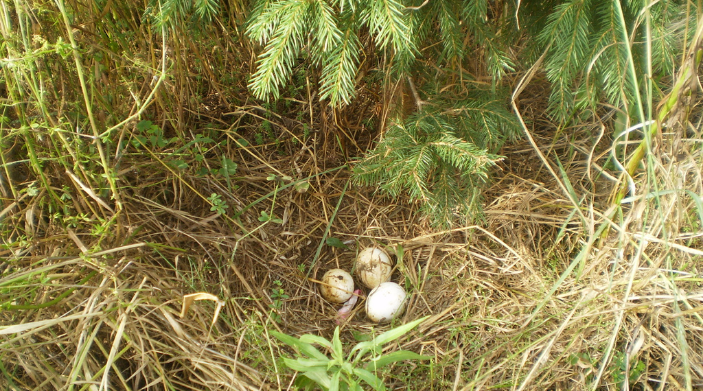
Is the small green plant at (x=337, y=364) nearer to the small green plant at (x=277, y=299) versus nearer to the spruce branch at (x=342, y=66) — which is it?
the small green plant at (x=277, y=299)

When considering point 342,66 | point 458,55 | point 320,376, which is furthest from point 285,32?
point 320,376

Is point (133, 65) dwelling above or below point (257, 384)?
above

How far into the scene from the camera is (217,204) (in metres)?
1.67

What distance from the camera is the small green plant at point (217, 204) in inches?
64.7

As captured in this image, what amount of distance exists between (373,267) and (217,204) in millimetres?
628

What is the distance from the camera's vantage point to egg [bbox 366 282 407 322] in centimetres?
163

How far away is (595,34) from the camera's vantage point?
1.29 meters

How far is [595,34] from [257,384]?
1390mm

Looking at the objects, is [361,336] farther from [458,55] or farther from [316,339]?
[458,55]

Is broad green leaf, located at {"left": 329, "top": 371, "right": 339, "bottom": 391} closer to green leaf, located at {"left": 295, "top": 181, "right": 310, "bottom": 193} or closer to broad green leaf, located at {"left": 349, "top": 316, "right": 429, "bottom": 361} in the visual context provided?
broad green leaf, located at {"left": 349, "top": 316, "right": 429, "bottom": 361}

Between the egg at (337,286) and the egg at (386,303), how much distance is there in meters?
0.11

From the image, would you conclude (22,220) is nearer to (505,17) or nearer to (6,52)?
(6,52)

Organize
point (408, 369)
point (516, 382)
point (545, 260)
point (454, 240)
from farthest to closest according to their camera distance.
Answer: point (454, 240) < point (545, 260) < point (408, 369) < point (516, 382)

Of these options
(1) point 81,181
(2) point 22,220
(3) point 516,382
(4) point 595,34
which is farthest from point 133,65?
(3) point 516,382
